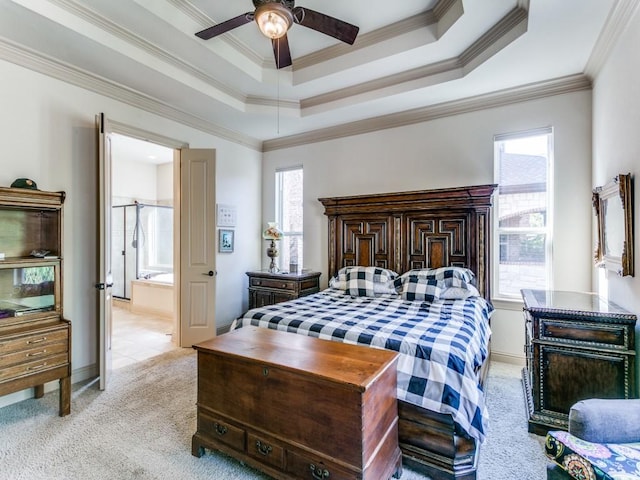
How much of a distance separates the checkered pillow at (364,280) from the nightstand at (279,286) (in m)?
0.72

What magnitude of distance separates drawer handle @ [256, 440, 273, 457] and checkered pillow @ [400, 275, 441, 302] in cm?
199

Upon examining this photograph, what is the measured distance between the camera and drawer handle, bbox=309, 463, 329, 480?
61.7 inches

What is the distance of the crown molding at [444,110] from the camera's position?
3230 millimetres

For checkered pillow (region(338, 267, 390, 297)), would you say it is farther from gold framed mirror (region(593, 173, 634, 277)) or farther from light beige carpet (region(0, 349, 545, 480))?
gold framed mirror (region(593, 173, 634, 277))

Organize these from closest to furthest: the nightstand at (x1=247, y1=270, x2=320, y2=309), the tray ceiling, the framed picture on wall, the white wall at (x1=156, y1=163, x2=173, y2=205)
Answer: the tray ceiling, the nightstand at (x1=247, y1=270, x2=320, y2=309), the framed picture on wall, the white wall at (x1=156, y1=163, x2=173, y2=205)

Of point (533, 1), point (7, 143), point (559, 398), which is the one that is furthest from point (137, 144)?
point (559, 398)

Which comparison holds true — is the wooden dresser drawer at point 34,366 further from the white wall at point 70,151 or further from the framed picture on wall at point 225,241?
the framed picture on wall at point 225,241

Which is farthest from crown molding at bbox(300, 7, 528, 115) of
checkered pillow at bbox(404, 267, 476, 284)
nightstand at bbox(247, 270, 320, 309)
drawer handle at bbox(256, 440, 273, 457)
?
drawer handle at bbox(256, 440, 273, 457)

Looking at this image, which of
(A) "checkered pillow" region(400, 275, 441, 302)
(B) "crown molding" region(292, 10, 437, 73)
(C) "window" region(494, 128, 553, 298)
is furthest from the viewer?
(C) "window" region(494, 128, 553, 298)

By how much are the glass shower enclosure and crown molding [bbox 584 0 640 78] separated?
6997mm

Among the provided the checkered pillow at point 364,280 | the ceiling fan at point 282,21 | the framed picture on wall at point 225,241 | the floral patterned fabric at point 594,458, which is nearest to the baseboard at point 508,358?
the checkered pillow at point 364,280

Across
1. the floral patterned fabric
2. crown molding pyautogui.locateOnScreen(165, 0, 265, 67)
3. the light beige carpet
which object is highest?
crown molding pyautogui.locateOnScreen(165, 0, 265, 67)

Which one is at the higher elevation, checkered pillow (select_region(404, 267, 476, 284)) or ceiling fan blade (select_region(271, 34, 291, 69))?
ceiling fan blade (select_region(271, 34, 291, 69))

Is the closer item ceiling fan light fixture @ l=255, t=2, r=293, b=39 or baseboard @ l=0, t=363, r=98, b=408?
ceiling fan light fixture @ l=255, t=2, r=293, b=39
